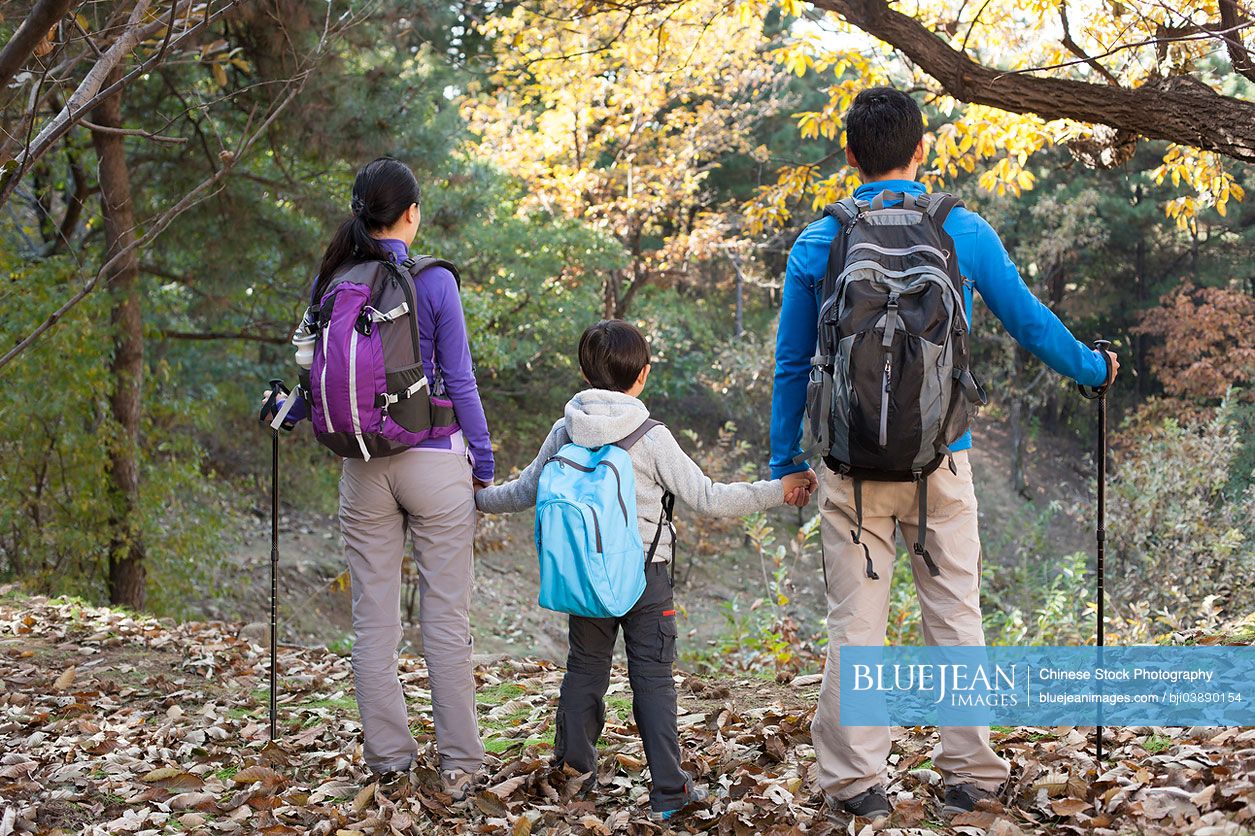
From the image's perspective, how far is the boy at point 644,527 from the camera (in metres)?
3.12

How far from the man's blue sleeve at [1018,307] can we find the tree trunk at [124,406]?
608 centimetres

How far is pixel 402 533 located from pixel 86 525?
493 centimetres

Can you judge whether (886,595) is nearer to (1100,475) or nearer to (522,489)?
(1100,475)

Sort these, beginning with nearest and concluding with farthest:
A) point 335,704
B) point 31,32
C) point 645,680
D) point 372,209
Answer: point 31,32 → point 645,680 → point 372,209 → point 335,704

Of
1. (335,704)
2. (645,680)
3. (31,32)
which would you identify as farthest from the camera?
(335,704)

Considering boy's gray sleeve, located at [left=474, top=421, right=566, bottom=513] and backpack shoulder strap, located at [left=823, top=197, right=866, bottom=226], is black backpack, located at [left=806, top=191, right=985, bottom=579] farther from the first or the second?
boy's gray sleeve, located at [left=474, top=421, right=566, bottom=513]

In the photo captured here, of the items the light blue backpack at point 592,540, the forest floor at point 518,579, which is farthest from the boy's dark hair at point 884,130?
the forest floor at point 518,579

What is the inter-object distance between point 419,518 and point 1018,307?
1876 millimetres

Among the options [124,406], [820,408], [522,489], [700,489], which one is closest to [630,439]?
[700,489]

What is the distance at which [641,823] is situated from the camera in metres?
3.08

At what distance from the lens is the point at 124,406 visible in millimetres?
7668

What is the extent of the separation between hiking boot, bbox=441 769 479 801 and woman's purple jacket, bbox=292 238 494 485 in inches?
40.9

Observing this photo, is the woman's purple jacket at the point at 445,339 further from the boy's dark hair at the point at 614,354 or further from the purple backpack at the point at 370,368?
the boy's dark hair at the point at 614,354

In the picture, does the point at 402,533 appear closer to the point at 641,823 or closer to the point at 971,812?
the point at 641,823
